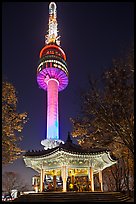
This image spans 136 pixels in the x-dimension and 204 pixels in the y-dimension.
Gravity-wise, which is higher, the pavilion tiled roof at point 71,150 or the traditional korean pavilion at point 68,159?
the pavilion tiled roof at point 71,150

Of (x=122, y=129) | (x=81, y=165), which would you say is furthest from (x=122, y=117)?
(x=81, y=165)

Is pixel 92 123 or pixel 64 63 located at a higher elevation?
pixel 64 63

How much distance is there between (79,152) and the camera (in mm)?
20953

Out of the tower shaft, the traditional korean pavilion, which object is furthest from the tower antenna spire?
the traditional korean pavilion

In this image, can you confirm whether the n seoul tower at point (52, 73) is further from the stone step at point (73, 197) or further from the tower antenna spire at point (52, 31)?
the stone step at point (73, 197)

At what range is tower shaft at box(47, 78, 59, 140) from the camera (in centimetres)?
4475

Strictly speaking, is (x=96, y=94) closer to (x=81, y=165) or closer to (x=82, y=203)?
(x=82, y=203)

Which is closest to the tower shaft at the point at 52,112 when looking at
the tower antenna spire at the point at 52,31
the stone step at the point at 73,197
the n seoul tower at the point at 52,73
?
the n seoul tower at the point at 52,73

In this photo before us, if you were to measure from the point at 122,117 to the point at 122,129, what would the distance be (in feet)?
2.38

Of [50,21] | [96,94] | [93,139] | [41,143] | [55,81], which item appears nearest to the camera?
[96,94]

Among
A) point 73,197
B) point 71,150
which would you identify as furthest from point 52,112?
point 73,197

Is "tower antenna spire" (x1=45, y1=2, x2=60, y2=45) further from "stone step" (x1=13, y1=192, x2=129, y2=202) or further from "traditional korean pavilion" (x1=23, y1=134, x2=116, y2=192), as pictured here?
"stone step" (x1=13, y1=192, x2=129, y2=202)

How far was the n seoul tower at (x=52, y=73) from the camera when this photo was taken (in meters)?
45.3

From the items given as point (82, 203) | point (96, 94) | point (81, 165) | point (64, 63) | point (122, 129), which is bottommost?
point (82, 203)
